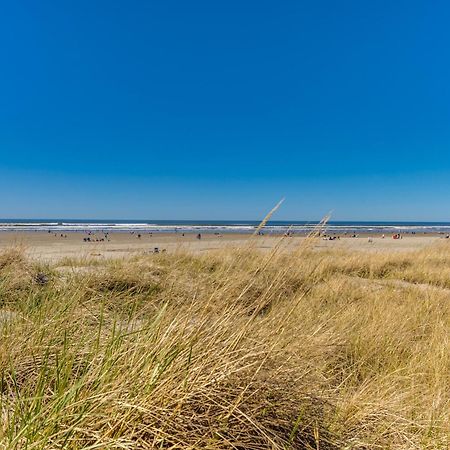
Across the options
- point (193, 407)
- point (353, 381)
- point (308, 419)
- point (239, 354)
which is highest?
point (239, 354)

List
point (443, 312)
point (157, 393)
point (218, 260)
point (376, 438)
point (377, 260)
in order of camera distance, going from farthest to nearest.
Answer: point (377, 260), point (218, 260), point (443, 312), point (376, 438), point (157, 393)

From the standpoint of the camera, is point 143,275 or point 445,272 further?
point 445,272

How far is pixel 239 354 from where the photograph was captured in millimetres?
1628

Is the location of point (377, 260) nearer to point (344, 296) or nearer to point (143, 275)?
point (344, 296)

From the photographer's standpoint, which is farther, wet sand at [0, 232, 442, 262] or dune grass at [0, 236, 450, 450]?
wet sand at [0, 232, 442, 262]

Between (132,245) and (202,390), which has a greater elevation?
(202,390)

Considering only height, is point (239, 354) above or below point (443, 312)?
above

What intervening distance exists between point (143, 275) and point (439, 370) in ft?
11.2

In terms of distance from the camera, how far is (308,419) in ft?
4.86

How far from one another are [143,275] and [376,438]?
11.9ft

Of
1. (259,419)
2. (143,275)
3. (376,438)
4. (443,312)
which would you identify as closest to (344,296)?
(443,312)

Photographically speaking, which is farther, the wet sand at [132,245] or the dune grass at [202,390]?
the wet sand at [132,245]

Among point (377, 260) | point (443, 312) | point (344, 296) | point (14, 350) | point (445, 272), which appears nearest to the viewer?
point (14, 350)

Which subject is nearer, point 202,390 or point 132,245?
point 202,390
